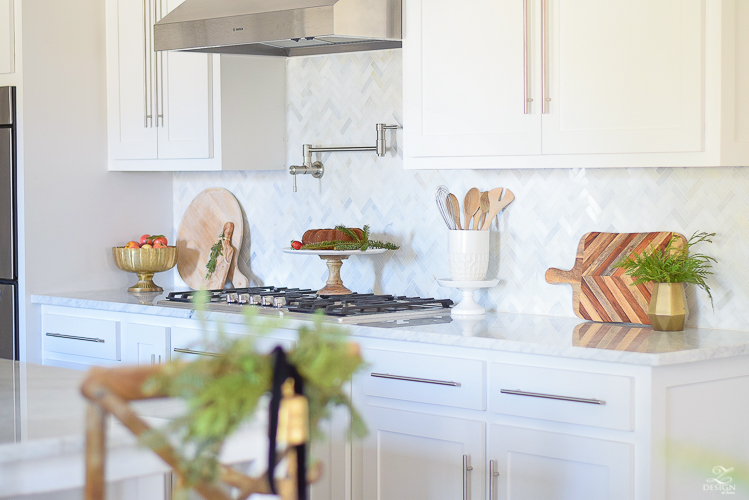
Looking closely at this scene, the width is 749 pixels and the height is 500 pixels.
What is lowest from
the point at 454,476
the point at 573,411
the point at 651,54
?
the point at 454,476

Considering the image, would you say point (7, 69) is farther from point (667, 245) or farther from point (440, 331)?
point (667, 245)

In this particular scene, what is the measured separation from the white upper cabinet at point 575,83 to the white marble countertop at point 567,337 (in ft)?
1.59

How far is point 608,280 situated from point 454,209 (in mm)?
608

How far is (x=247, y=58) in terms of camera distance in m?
3.65

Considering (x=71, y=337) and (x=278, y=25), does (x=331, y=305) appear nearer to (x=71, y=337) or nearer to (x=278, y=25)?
(x=278, y=25)

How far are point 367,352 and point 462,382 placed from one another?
0.35 meters

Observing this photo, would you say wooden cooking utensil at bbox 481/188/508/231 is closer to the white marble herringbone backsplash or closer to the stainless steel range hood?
the white marble herringbone backsplash

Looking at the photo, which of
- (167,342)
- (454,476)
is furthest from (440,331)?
(167,342)

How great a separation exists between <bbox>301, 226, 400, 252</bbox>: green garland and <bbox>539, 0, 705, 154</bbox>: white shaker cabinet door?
88 cm

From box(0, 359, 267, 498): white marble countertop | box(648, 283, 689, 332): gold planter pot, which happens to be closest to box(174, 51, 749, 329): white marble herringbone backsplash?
box(648, 283, 689, 332): gold planter pot

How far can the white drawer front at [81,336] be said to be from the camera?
346cm

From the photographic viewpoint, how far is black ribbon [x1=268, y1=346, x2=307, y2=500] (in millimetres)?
953

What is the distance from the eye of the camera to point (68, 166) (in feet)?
12.4

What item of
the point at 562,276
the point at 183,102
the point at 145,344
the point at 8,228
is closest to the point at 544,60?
the point at 562,276
